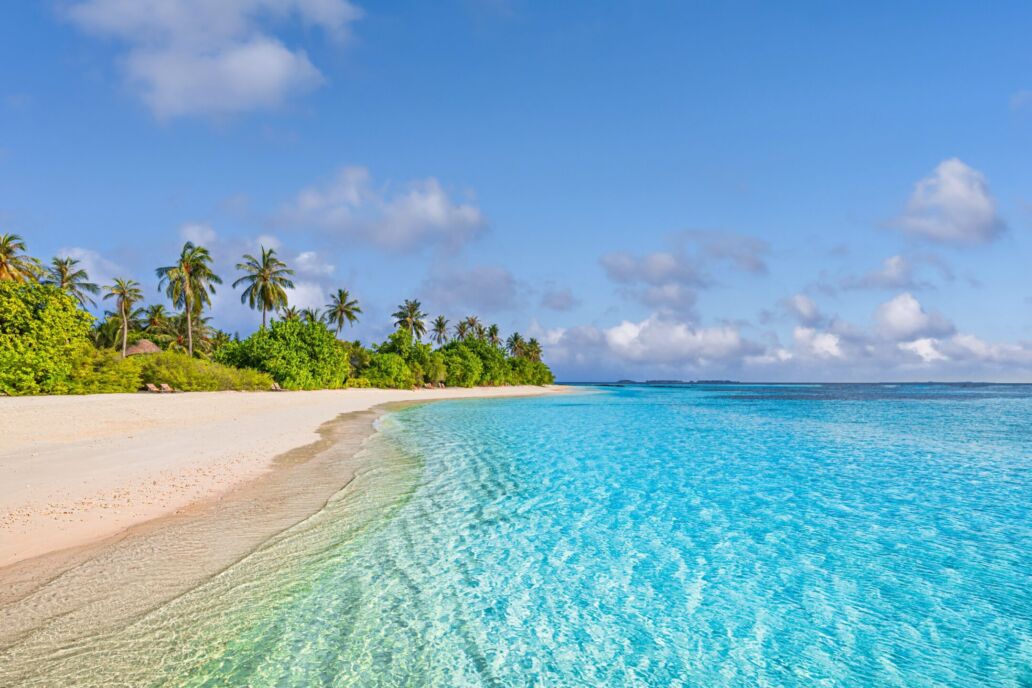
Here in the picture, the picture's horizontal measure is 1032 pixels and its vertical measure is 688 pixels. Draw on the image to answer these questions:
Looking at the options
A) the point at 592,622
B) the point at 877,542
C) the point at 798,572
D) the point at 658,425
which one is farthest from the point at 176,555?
the point at 658,425

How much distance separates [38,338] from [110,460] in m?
23.8

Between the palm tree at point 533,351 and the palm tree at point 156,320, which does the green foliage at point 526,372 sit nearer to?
the palm tree at point 533,351

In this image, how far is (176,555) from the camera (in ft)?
24.8

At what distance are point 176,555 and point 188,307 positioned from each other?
5600 cm

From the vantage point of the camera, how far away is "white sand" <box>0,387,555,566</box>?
863 centimetres

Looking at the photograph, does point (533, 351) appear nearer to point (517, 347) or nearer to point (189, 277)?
point (517, 347)

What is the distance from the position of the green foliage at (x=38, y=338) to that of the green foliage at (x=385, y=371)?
122 ft

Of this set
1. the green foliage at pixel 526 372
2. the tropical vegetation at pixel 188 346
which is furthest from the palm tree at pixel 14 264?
the green foliage at pixel 526 372

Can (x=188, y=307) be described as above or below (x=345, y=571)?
above

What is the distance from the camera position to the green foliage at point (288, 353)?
169 feet

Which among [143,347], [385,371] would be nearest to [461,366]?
[385,371]

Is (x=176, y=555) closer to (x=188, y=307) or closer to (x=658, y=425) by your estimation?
(x=658, y=425)

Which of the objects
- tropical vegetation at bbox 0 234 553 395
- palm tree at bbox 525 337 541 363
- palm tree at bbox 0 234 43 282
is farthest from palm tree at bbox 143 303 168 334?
palm tree at bbox 525 337 541 363

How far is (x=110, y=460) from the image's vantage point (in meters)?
13.4
